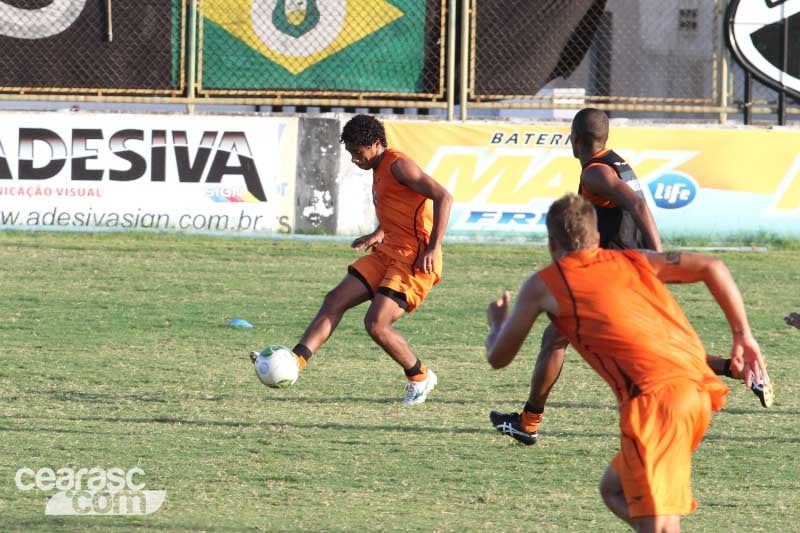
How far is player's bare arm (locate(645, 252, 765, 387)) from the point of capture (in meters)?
4.78

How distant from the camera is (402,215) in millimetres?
8703

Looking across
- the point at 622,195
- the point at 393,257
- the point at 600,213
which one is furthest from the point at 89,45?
the point at 622,195

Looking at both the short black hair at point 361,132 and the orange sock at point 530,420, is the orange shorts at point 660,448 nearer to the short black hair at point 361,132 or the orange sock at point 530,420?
the orange sock at point 530,420

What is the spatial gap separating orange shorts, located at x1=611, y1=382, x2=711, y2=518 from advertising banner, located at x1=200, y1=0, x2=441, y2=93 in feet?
41.2

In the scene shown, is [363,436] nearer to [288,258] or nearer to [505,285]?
[505,285]

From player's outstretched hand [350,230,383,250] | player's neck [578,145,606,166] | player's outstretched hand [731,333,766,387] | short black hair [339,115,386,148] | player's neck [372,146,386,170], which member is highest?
short black hair [339,115,386,148]

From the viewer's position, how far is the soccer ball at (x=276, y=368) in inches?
316

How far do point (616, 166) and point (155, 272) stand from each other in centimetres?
743

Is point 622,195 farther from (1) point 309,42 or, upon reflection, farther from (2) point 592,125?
(1) point 309,42

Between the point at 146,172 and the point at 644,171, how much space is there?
588 centimetres

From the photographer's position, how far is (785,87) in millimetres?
16891

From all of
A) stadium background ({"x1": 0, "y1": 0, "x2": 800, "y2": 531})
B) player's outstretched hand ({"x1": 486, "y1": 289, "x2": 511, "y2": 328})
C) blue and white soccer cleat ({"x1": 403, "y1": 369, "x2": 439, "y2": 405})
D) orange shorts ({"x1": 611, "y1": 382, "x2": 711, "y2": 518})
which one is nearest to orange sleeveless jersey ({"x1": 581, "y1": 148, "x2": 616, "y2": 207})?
blue and white soccer cleat ({"x1": 403, "y1": 369, "x2": 439, "y2": 405})

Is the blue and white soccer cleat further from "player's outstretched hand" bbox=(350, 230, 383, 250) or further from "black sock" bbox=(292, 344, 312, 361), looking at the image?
"player's outstretched hand" bbox=(350, 230, 383, 250)

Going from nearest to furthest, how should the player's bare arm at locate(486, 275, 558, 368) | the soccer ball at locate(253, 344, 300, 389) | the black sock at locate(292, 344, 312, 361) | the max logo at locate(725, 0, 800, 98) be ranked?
the player's bare arm at locate(486, 275, 558, 368), the soccer ball at locate(253, 344, 300, 389), the black sock at locate(292, 344, 312, 361), the max logo at locate(725, 0, 800, 98)
